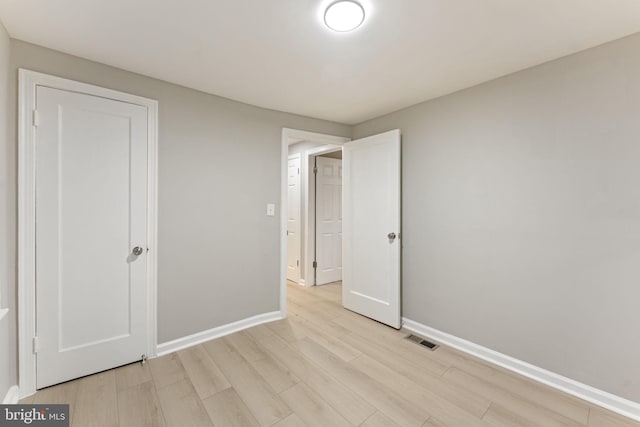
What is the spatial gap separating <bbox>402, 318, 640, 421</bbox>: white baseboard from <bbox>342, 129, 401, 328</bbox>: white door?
452 mm

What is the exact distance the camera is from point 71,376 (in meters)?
1.89

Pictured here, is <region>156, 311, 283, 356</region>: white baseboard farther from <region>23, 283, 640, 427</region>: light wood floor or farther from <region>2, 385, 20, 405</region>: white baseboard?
<region>2, 385, 20, 405</region>: white baseboard

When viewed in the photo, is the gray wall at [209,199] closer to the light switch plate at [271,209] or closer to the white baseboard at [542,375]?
the light switch plate at [271,209]

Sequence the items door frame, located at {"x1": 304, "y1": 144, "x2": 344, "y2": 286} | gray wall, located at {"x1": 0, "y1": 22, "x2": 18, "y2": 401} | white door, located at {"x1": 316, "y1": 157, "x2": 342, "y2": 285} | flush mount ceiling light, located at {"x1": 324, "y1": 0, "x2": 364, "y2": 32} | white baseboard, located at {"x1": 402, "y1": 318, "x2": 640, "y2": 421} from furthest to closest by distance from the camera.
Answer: white door, located at {"x1": 316, "y1": 157, "x2": 342, "y2": 285} < door frame, located at {"x1": 304, "y1": 144, "x2": 344, "y2": 286} < white baseboard, located at {"x1": 402, "y1": 318, "x2": 640, "y2": 421} < gray wall, located at {"x1": 0, "y1": 22, "x2": 18, "y2": 401} < flush mount ceiling light, located at {"x1": 324, "y1": 0, "x2": 364, "y2": 32}

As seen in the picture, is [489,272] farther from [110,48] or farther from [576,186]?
[110,48]

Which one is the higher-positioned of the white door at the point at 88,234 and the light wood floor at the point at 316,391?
the white door at the point at 88,234

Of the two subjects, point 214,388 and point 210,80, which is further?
point 210,80

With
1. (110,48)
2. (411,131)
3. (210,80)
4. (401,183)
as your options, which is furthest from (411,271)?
(110,48)

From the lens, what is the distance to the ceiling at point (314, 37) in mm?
1434

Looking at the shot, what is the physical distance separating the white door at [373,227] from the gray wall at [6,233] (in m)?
2.80

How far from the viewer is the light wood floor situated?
5.30 feet

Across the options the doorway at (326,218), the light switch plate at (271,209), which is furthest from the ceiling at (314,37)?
the doorway at (326,218)

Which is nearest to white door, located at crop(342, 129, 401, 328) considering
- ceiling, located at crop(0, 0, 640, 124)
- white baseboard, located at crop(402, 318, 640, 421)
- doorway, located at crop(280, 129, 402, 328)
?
doorway, located at crop(280, 129, 402, 328)

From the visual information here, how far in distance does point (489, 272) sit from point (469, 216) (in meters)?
0.50
